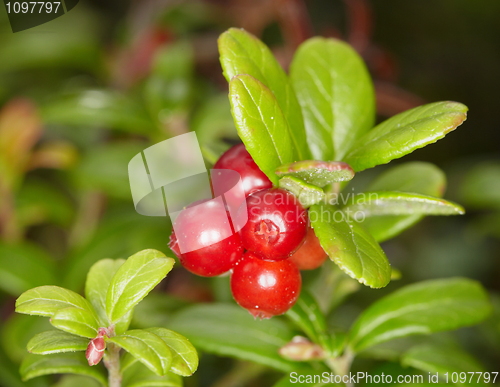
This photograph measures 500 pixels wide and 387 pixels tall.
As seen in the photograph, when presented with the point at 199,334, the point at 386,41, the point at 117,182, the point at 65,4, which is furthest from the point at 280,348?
the point at 386,41

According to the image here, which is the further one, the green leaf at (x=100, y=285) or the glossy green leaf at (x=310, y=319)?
the glossy green leaf at (x=310, y=319)

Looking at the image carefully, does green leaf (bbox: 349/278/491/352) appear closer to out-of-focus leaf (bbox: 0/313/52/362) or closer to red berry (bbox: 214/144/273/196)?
red berry (bbox: 214/144/273/196)

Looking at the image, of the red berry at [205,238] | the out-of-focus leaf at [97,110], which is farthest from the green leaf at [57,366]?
the out-of-focus leaf at [97,110]

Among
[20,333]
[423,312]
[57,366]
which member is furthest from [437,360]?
[20,333]

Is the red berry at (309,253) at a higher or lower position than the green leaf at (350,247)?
lower

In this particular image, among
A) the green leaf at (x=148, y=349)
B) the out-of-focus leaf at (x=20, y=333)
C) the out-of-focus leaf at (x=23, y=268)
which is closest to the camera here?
the green leaf at (x=148, y=349)

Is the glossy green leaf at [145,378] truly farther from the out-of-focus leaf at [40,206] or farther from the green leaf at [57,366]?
the out-of-focus leaf at [40,206]

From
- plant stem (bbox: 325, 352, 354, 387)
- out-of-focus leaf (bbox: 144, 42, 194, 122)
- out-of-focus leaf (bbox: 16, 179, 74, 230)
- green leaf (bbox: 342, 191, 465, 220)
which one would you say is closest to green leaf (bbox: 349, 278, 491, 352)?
plant stem (bbox: 325, 352, 354, 387)
